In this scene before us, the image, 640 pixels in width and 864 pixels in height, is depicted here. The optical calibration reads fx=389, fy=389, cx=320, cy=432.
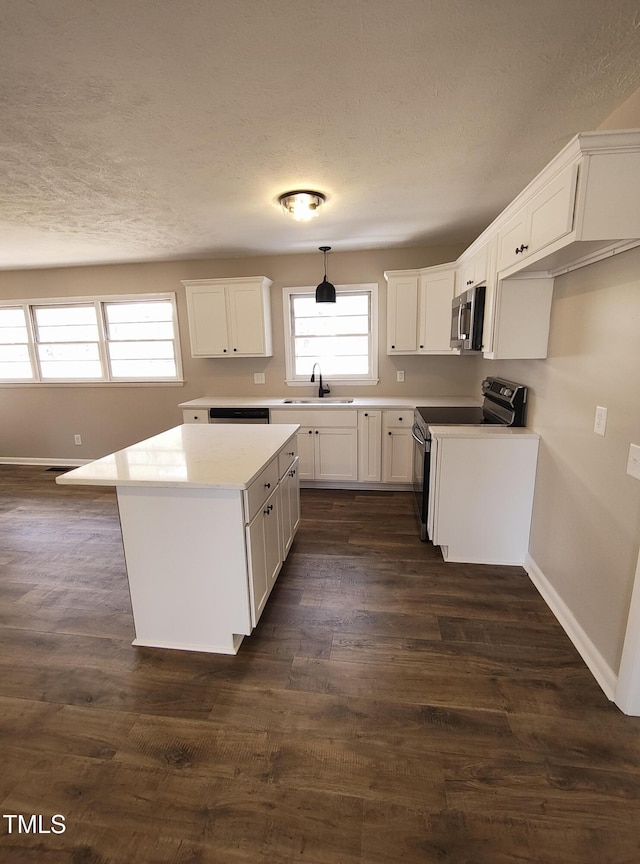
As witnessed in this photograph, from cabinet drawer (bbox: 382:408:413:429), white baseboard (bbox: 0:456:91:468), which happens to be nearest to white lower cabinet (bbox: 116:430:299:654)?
cabinet drawer (bbox: 382:408:413:429)

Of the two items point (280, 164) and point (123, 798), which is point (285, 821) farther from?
point (280, 164)

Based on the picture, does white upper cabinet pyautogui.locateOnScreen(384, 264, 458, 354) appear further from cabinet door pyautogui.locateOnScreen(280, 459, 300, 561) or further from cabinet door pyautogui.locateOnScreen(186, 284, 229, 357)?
cabinet door pyautogui.locateOnScreen(280, 459, 300, 561)

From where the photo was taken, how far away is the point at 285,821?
1249 mm

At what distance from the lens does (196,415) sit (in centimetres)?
418

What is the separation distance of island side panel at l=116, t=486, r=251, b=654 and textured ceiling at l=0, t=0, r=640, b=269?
65.4 inches

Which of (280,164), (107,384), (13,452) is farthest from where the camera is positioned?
(13,452)

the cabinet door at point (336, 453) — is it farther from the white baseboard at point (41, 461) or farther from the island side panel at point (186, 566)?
the white baseboard at point (41, 461)

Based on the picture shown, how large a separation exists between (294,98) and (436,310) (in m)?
2.47

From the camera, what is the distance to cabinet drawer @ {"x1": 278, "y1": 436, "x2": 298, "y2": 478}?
2387 mm

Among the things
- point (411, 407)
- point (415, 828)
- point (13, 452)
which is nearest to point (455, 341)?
point (411, 407)

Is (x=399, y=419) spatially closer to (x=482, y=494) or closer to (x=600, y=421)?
(x=482, y=494)

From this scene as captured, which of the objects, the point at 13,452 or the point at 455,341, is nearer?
the point at 455,341

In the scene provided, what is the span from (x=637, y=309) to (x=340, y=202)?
2.03 m

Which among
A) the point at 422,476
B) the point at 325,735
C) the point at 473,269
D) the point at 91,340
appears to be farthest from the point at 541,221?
the point at 91,340
